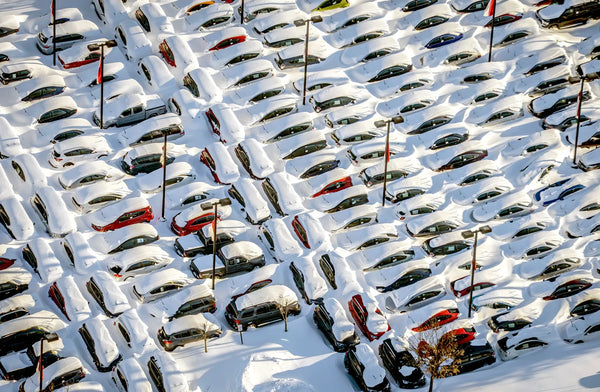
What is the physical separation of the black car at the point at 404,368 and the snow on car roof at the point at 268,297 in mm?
6056

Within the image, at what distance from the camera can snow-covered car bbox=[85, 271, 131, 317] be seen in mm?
67438

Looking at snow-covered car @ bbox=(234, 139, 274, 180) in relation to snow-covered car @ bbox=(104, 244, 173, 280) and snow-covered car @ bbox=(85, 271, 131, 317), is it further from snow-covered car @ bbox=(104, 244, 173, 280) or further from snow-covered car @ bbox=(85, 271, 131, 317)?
snow-covered car @ bbox=(85, 271, 131, 317)

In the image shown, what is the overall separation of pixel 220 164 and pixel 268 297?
10.7m

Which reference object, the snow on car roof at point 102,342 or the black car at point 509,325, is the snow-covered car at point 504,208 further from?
the snow on car roof at point 102,342

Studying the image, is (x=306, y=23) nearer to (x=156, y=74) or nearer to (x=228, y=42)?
(x=228, y=42)

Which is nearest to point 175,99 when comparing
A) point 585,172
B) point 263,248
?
point 263,248

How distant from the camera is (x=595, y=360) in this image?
66.9 metres

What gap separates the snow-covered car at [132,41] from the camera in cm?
8131

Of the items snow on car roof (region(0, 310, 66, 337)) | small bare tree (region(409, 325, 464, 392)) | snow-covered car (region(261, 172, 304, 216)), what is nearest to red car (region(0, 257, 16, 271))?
snow on car roof (region(0, 310, 66, 337))

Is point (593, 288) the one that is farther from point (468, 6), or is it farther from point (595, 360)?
point (468, 6)

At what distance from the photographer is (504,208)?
7406cm

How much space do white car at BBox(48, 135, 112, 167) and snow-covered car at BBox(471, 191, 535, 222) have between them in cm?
2156

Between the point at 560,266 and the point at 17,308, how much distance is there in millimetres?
28845

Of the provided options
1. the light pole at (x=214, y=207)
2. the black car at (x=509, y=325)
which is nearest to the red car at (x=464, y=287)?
the black car at (x=509, y=325)
